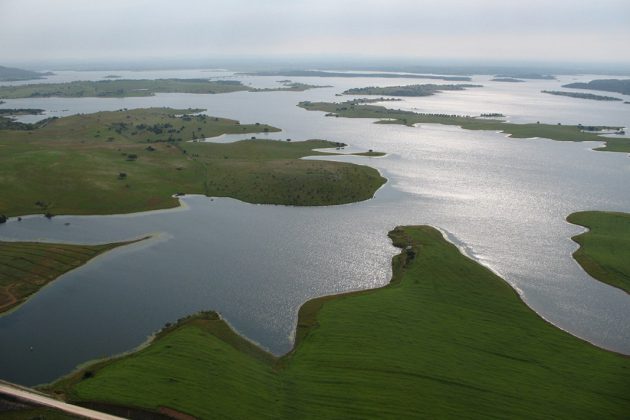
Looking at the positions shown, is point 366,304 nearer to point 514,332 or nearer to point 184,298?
point 514,332

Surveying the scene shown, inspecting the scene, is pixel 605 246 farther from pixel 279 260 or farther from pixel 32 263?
pixel 32 263

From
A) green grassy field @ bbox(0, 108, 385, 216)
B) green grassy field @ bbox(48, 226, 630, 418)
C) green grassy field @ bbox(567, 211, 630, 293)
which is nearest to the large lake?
green grassy field @ bbox(567, 211, 630, 293)

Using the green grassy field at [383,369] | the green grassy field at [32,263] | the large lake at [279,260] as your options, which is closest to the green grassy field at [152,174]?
the large lake at [279,260]

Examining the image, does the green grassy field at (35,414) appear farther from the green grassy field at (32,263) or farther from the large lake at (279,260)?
the green grassy field at (32,263)

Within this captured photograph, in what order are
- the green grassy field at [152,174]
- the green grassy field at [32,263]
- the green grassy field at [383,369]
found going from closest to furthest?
the green grassy field at [383,369] → the green grassy field at [32,263] → the green grassy field at [152,174]

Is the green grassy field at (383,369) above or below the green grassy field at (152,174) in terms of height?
below

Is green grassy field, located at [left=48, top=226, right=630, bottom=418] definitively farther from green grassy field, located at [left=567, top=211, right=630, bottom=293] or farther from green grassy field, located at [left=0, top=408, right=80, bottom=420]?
green grassy field, located at [left=567, top=211, right=630, bottom=293]

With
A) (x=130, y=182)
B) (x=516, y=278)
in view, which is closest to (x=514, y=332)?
(x=516, y=278)

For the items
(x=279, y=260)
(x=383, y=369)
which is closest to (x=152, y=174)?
(x=279, y=260)
